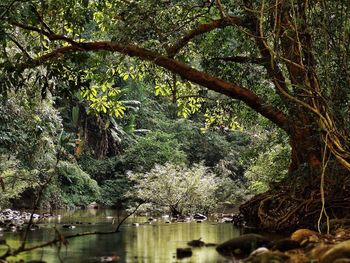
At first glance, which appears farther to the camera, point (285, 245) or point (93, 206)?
point (93, 206)

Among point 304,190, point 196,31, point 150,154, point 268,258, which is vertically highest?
point 150,154

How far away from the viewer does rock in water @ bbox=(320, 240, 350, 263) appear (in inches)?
163

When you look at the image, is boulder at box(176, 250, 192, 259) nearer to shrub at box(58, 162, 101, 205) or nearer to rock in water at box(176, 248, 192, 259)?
rock in water at box(176, 248, 192, 259)

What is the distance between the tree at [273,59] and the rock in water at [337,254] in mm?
1672

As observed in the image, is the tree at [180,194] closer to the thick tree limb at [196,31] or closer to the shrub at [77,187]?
the thick tree limb at [196,31]

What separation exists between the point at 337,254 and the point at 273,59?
3.70 meters

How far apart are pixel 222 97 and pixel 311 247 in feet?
27.9

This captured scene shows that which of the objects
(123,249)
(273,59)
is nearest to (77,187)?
(273,59)

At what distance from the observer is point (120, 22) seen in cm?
1127

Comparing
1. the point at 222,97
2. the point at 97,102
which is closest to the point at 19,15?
the point at 97,102

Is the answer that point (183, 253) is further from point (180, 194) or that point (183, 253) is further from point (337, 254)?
point (180, 194)

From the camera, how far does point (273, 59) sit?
7379 millimetres

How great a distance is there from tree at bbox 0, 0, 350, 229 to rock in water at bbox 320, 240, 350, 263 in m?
1.67

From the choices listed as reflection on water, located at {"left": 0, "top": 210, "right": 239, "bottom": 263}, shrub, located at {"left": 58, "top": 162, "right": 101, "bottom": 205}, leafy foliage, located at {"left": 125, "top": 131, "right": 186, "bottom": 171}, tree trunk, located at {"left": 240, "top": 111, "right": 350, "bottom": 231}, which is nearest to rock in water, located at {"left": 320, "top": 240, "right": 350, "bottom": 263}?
reflection on water, located at {"left": 0, "top": 210, "right": 239, "bottom": 263}
